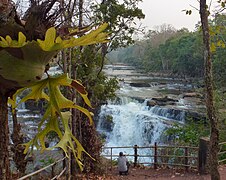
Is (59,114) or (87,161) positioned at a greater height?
Answer: (59,114)

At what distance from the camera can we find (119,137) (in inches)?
673

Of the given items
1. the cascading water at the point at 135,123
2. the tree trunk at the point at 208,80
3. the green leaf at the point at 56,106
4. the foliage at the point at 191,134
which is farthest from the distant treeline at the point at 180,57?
the green leaf at the point at 56,106

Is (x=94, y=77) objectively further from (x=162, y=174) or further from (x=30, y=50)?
(x=30, y=50)

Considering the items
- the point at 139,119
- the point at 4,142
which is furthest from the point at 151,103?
the point at 4,142

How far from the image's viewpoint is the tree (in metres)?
0.93

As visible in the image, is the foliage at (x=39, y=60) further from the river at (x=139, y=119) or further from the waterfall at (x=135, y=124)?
the waterfall at (x=135, y=124)

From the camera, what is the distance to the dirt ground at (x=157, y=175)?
27.4ft

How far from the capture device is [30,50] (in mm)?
938

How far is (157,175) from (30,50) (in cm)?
905

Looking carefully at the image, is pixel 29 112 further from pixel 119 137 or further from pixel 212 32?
pixel 212 32

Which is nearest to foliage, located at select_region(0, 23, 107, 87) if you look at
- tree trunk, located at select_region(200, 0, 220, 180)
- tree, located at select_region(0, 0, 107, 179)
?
tree, located at select_region(0, 0, 107, 179)

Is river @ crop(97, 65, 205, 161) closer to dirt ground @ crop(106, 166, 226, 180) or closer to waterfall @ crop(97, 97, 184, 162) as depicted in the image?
waterfall @ crop(97, 97, 184, 162)

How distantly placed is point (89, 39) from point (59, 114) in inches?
13.9

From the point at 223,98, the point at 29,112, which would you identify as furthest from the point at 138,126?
the point at 29,112
